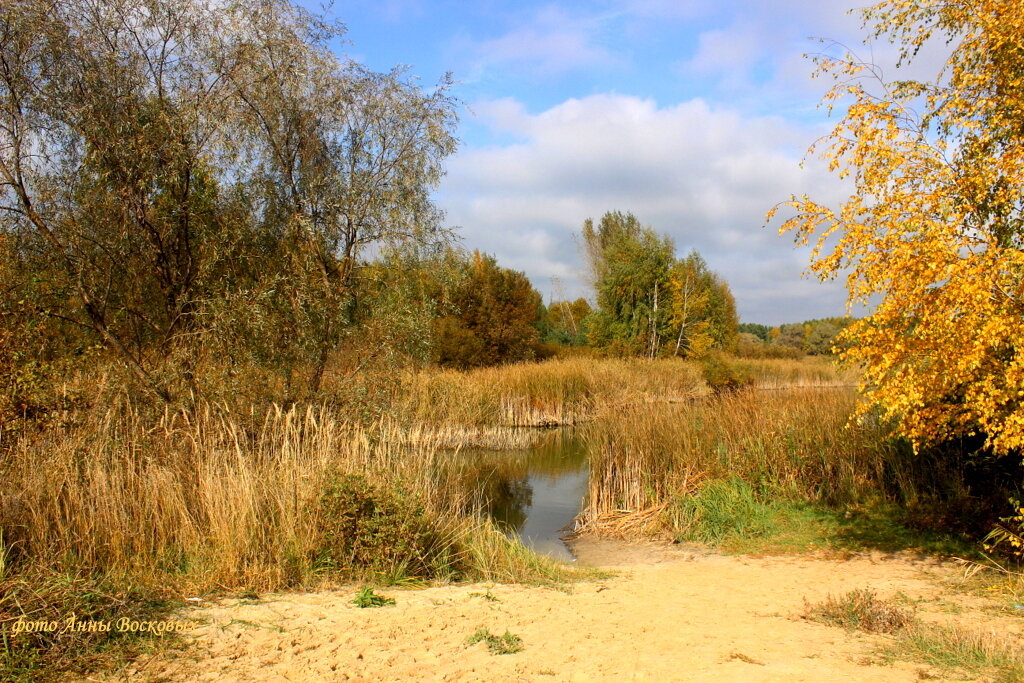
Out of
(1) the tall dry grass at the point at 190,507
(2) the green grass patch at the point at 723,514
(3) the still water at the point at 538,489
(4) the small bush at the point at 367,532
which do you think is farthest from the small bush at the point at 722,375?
(4) the small bush at the point at 367,532

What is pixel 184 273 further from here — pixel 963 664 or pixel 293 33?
pixel 963 664

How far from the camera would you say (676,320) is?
38906 mm

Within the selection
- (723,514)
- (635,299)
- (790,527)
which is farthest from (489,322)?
(790,527)

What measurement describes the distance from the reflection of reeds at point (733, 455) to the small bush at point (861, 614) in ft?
15.1

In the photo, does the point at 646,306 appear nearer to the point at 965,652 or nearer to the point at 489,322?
the point at 489,322

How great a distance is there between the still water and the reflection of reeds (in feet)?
3.16

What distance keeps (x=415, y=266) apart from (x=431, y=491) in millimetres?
4607

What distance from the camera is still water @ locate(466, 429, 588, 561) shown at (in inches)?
457

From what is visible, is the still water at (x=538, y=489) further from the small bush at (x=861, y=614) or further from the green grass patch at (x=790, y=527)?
the small bush at (x=861, y=614)

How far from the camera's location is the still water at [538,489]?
457 inches

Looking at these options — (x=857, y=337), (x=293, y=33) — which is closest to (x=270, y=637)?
(x=857, y=337)

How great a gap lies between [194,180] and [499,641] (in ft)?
27.4

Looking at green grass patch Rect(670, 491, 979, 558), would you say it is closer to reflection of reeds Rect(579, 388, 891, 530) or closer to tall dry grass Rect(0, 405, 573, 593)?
reflection of reeds Rect(579, 388, 891, 530)

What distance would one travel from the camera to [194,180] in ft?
34.3
